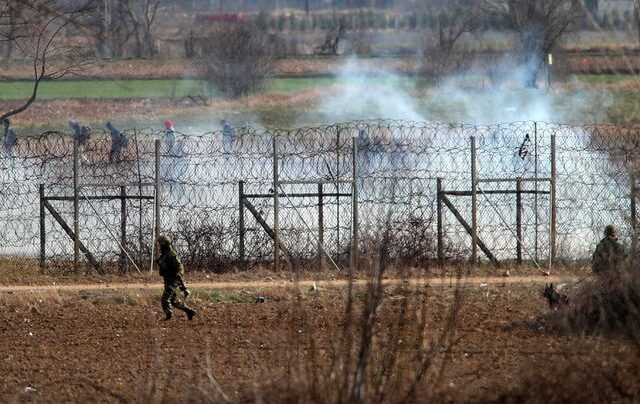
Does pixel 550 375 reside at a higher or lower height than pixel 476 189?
lower

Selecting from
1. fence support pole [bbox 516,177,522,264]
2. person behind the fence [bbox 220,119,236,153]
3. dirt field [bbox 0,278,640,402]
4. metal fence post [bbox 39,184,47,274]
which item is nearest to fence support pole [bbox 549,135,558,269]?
fence support pole [bbox 516,177,522,264]

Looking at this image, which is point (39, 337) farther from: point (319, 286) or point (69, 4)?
point (69, 4)

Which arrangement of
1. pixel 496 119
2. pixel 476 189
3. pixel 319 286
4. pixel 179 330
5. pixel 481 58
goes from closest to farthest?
1. pixel 179 330
2. pixel 319 286
3. pixel 476 189
4. pixel 496 119
5. pixel 481 58

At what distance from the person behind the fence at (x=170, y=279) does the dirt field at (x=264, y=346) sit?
202 millimetres

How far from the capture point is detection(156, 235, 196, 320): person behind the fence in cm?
1368

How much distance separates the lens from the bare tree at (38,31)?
32.0 feet

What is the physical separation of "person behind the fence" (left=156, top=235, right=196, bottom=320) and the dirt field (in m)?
0.20

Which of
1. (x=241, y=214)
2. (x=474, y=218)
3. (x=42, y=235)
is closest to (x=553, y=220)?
(x=474, y=218)

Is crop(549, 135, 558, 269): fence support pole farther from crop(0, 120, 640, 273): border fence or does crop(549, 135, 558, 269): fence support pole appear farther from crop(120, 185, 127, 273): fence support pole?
crop(120, 185, 127, 273): fence support pole

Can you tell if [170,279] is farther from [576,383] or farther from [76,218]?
[576,383]

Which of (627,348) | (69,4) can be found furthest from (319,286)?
(627,348)

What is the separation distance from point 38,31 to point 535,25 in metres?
21.7

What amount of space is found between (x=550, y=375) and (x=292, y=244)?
8932mm

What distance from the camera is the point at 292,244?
1703 cm
